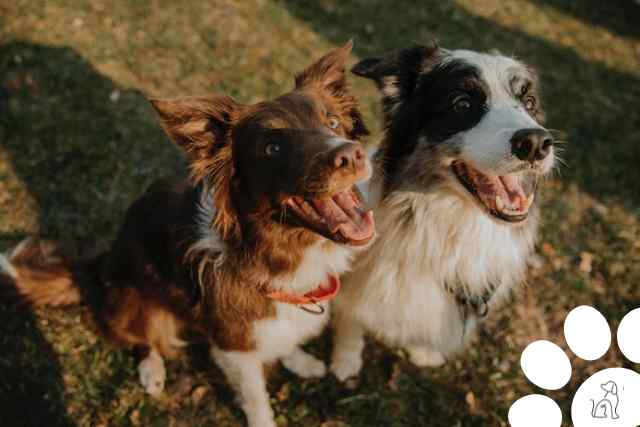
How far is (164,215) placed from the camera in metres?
3.09

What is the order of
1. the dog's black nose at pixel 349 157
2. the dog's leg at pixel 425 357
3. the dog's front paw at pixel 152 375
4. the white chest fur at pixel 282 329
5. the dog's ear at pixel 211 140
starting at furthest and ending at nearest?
the dog's leg at pixel 425 357 → the dog's front paw at pixel 152 375 → the white chest fur at pixel 282 329 → the dog's ear at pixel 211 140 → the dog's black nose at pixel 349 157

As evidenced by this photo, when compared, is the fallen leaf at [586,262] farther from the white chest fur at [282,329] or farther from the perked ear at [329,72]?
the perked ear at [329,72]

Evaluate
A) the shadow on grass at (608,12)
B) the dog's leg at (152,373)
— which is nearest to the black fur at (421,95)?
the dog's leg at (152,373)

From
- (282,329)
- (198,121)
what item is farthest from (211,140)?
(282,329)

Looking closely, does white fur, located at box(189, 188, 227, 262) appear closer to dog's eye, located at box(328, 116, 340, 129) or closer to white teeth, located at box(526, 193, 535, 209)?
dog's eye, located at box(328, 116, 340, 129)

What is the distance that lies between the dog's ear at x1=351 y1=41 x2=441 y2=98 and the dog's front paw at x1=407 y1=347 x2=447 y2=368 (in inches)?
77.4

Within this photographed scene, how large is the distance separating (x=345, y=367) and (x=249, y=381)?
892mm

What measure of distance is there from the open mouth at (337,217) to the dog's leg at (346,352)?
1375mm

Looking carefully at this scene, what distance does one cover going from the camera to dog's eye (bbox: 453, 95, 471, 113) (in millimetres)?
2752

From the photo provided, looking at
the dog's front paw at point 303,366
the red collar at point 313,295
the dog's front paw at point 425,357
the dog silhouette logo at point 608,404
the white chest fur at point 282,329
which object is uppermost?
the red collar at point 313,295

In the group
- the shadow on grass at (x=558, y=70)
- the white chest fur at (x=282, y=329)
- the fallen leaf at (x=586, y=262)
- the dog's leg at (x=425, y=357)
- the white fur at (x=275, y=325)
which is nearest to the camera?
the white fur at (x=275, y=325)

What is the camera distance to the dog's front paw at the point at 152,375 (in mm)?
3639

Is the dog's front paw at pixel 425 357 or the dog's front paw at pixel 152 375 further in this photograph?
the dog's front paw at pixel 425 357

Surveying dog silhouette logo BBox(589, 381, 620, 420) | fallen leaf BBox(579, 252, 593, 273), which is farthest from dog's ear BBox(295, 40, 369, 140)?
fallen leaf BBox(579, 252, 593, 273)
